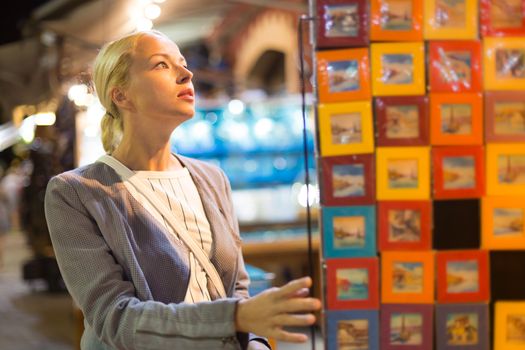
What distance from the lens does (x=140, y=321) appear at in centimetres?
143

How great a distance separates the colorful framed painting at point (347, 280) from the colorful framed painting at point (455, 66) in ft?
1.80

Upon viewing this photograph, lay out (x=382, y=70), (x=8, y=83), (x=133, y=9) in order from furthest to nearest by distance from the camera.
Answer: (x=8, y=83), (x=133, y=9), (x=382, y=70)

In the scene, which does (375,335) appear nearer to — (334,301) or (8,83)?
(334,301)

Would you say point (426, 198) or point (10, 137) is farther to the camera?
point (10, 137)

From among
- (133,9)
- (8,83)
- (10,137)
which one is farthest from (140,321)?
(10,137)

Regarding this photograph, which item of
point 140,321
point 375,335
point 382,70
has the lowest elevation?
point 375,335

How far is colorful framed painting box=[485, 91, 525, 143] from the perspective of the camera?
7.16 feet

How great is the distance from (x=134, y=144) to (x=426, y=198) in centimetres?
91

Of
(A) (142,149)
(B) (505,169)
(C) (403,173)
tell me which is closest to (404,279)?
(C) (403,173)

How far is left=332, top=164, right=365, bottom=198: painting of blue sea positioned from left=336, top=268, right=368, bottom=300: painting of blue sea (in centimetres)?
22

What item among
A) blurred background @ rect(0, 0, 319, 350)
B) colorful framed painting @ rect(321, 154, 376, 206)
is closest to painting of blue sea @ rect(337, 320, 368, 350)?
colorful framed painting @ rect(321, 154, 376, 206)

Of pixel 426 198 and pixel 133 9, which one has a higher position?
pixel 133 9

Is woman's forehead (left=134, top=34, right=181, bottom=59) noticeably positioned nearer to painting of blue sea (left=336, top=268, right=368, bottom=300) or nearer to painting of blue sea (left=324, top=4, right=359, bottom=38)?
painting of blue sea (left=324, top=4, right=359, bottom=38)

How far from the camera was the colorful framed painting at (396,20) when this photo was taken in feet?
7.02
